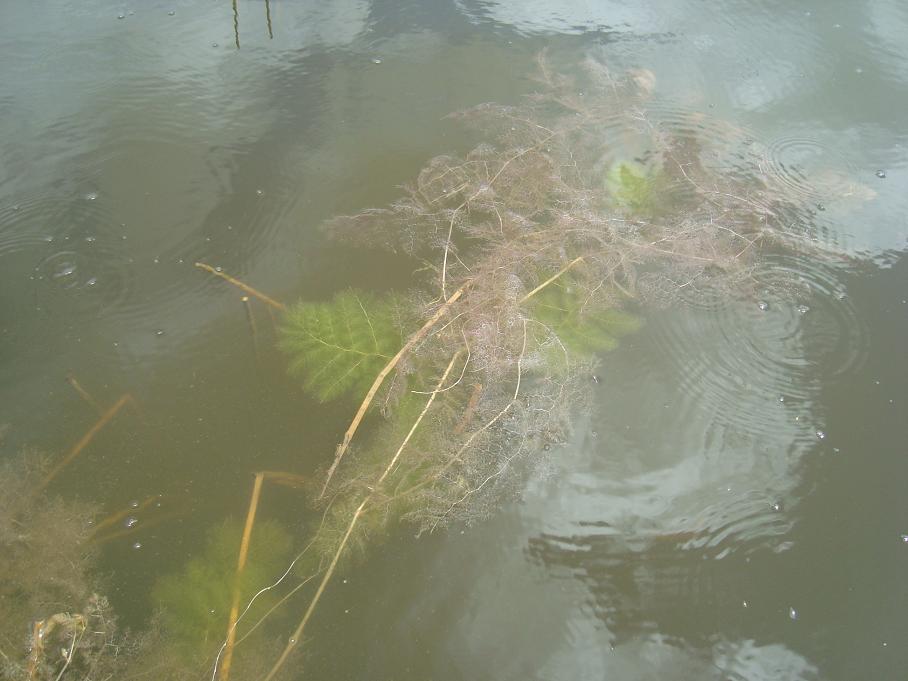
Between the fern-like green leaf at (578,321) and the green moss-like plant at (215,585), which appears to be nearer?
the green moss-like plant at (215,585)

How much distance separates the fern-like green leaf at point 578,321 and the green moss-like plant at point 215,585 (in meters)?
1.36

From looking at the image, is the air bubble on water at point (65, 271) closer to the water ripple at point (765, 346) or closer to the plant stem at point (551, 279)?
the plant stem at point (551, 279)

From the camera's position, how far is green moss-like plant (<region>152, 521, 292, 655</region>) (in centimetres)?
208

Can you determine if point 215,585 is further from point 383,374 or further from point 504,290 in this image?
point 504,290

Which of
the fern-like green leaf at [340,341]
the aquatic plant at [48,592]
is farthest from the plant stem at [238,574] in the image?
the fern-like green leaf at [340,341]

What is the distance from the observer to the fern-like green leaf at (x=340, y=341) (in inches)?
101

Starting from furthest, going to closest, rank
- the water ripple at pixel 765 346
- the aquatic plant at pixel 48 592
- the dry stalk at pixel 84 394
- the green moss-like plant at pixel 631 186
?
the green moss-like plant at pixel 631 186 < the water ripple at pixel 765 346 < the dry stalk at pixel 84 394 < the aquatic plant at pixel 48 592

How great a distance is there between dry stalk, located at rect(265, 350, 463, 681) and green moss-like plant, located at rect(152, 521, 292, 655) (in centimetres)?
14

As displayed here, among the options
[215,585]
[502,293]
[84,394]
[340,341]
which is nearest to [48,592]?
[215,585]

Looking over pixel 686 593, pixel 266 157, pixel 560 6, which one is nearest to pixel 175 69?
pixel 266 157

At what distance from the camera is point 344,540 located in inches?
88.2

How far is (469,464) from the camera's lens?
2.40 meters

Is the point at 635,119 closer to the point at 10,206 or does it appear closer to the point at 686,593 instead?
the point at 686,593

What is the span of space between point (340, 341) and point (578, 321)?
39.8 inches
